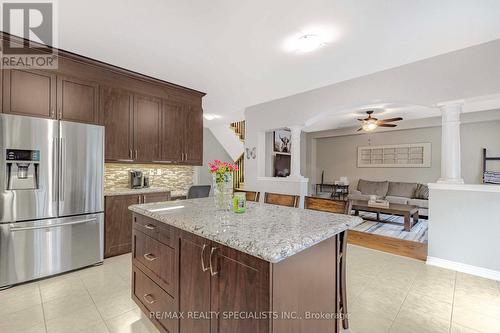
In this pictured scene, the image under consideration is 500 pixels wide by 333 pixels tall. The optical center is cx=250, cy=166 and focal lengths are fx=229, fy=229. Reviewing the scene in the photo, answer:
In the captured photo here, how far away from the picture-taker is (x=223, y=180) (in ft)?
5.98

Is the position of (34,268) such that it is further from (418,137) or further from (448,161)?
(418,137)

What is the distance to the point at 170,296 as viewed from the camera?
59.9 inches

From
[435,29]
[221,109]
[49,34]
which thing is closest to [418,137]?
[435,29]

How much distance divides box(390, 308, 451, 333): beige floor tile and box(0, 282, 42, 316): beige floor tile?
314 cm

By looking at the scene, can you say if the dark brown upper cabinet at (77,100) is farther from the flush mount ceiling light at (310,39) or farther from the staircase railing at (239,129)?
the staircase railing at (239,129)

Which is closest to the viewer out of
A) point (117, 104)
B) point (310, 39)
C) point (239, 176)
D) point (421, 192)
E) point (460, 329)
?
point (460, 329)

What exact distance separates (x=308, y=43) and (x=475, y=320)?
2942 mm

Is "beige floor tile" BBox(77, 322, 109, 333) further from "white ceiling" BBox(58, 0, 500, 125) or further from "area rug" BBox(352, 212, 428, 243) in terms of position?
"area rug" BBox(352, 212, 428, 243)

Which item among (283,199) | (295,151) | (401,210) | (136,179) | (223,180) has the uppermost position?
(295,151)

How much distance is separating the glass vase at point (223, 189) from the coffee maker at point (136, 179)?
7.68 feet

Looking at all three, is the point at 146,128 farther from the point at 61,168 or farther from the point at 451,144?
the point at 451,144

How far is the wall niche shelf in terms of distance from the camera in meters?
6.34

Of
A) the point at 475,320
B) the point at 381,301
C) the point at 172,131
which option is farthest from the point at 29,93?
the point at 475,320

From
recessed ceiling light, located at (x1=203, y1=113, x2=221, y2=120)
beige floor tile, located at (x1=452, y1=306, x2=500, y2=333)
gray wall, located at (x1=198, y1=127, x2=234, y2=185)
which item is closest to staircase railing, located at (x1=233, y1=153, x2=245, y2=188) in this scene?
gray wall, located at (x1=198, y1=127, x2=234, y2=185)
